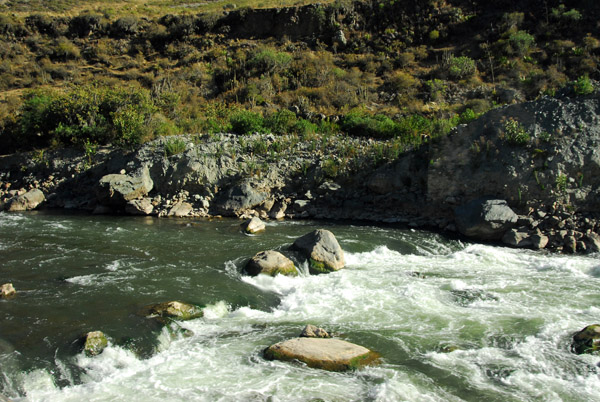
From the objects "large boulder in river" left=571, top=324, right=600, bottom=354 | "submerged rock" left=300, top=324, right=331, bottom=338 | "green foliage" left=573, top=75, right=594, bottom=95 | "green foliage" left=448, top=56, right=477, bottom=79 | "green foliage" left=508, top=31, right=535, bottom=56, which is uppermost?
"green foliage" left=508, top=31, right=535, bottom=56

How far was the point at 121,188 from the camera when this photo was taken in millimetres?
16766

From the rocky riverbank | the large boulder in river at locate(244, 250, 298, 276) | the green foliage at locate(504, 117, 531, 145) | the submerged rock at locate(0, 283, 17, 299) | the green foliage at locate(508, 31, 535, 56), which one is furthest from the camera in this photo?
the green foliage at locate(508, 31, 535, 56)

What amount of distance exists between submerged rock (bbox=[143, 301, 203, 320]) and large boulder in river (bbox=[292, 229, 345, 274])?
3247 mm

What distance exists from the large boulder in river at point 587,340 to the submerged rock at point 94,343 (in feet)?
23.1

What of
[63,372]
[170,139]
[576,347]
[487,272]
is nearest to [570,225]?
[487,272]

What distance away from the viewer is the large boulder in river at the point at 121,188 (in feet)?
54.7

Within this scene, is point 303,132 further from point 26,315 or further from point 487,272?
point 26,315

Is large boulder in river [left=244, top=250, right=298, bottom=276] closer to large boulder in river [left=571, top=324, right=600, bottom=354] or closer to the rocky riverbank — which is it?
large boulder in river [left=571, top=324, right=600, bottom=354]

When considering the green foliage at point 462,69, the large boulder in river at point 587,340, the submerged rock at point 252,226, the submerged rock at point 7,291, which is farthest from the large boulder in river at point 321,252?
the green foliage at point 462,69

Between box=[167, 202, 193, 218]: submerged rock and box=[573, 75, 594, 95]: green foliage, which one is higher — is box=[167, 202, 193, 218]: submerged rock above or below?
below

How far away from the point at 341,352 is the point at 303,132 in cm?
1491

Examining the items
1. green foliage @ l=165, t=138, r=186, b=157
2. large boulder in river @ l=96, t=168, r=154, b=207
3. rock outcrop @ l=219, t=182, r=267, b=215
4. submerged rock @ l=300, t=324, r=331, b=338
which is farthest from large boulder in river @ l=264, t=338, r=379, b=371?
green foliage @ l=165, t=138, r=186, b=157

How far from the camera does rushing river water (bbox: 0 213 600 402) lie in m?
6.13

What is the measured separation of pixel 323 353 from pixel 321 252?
4.24 m
